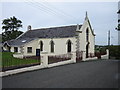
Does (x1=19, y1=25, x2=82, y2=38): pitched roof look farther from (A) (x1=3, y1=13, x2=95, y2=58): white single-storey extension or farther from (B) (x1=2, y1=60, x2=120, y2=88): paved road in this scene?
(B) (x1=2, y1=60, x2=120, y2=88): paved road

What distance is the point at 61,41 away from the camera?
27.1 meters

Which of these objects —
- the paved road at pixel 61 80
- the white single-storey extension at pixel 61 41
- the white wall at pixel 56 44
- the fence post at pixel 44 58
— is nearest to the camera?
the paved road at pixel 61 80

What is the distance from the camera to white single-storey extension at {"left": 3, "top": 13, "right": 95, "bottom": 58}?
26.2 metres

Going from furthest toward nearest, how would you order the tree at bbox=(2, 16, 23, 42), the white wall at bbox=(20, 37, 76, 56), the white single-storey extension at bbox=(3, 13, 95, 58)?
the tree at bbox=(2, 16, 23, 42) → the white wall at bbox=(20, 37, 76, 56) → the white single-storey extension at bbox=(3, 13, 95, 58)

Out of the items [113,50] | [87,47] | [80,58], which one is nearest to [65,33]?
[87,47]

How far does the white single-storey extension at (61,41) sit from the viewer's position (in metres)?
26.2

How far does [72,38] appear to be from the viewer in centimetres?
2583

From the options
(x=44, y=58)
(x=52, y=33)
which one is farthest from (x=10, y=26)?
(x=44, y=58)

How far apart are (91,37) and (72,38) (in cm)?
573

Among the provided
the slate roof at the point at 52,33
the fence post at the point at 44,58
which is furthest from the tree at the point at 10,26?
the fence post at the point at 44,58

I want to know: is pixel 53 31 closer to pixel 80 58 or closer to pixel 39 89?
pixel 80 58

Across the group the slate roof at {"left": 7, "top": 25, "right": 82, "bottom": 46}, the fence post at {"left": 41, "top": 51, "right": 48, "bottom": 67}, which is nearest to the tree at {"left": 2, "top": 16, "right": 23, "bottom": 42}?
the slate roof at {"left": 7, "top": 25, "right": 82, "bottom": 46}

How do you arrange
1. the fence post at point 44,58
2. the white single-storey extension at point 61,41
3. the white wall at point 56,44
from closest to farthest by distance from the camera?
the fence post at point 44,58 → the white single-storey extension at point 61,41 → the white wall at point 56,44

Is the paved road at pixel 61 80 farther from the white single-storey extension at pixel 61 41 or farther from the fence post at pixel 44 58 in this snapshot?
the white single-storey extension at pixel 61 41
